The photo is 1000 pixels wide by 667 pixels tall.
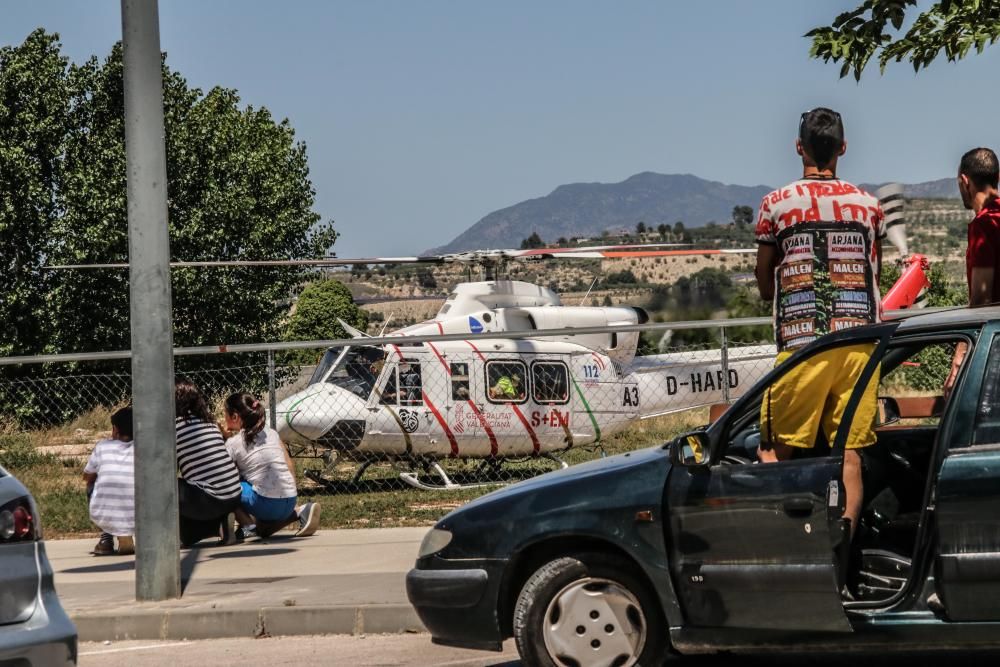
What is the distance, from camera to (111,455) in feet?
39.7

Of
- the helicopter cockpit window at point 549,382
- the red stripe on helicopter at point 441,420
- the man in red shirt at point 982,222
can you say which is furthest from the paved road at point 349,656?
the helicopter cockpit window at point 549,382

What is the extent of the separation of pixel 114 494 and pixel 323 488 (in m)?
5.22

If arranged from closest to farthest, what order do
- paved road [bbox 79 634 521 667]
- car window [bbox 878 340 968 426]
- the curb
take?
car window [bbox 878 340 968 426] → paved road [bbox 79 634 521 667] → the curb

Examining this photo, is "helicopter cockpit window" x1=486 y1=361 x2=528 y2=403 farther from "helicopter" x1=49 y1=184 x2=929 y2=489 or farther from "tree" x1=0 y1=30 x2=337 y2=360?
"tree" x1=0 y1=30 x2=337 y2=360

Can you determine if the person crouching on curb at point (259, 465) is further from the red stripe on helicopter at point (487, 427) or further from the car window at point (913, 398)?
the car window at point (913, 398)

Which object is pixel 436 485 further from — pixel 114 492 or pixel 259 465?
pixel 114 492

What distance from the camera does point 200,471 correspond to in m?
11.7

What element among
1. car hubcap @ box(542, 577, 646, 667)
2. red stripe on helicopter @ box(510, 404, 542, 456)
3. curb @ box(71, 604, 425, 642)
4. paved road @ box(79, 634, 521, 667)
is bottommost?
paved road @ box(79, 634, 521, 667)

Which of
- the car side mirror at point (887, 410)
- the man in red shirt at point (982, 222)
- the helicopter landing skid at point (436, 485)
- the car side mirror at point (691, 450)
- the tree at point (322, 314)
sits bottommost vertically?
the helicopter landing skid at point (436, 485)

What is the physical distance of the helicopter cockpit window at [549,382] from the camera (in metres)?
18.4

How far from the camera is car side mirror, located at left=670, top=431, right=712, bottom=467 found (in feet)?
20.6

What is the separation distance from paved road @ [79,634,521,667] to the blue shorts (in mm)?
3398

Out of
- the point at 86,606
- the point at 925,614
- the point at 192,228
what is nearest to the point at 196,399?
the point at 86,606

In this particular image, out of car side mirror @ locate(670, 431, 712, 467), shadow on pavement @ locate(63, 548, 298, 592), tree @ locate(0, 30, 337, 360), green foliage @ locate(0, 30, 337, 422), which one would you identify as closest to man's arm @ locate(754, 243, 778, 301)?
car side mirror @ locate(670, 431, 712, 467)
